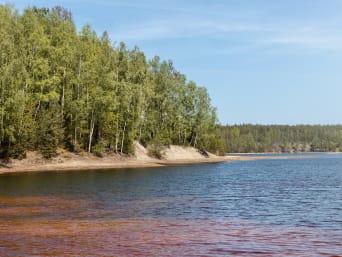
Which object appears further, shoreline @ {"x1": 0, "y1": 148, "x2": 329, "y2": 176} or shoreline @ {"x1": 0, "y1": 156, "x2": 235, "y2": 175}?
shoreline @ {"x1": 0, "y1": 148, "x2": 329, "y2": 176}

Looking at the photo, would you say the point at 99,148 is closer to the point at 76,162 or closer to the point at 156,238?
the point at 76,162

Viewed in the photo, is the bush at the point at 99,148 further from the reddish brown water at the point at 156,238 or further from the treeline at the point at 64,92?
the reddish brown water at the point at 156,238

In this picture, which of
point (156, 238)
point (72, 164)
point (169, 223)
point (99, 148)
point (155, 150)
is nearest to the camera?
point (156, 238)

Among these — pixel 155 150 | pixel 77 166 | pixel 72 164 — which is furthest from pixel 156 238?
pixel 155 150

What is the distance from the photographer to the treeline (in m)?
72.3

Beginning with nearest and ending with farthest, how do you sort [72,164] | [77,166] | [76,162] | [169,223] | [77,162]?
[169,223] → [77,166] → [72,164] → [76,162] → [77,162]

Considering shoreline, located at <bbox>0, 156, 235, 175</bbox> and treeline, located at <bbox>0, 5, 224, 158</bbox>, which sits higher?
treeline, located at <bbox>0, 5, 224, 158</bbox>

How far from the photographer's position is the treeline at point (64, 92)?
72312 mm

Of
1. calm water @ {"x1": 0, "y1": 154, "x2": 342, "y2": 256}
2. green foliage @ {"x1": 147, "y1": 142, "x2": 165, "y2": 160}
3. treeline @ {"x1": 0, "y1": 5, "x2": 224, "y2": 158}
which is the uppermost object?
treeline @ {"x1": 0, "y1": 5, "x2": 224, "y2": 158}

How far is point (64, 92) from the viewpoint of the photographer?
87000mm

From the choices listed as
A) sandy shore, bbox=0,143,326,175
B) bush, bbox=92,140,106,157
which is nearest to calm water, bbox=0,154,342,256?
sandy shore, bbox=0,143,326,175

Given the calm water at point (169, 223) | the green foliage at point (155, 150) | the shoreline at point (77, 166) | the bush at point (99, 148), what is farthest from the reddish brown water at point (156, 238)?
the green foliage at point (155, 150)

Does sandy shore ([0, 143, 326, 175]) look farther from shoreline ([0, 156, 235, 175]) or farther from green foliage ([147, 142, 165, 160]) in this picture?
green foliage ([147, 142, 165, 160])

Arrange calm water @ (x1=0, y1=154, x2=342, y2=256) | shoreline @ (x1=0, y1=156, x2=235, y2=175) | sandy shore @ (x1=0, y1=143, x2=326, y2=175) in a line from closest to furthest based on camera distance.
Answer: calm water @ (x1=0, y1=154, x2=342, y2=256), shoreline @ (x1=0, y1=156, x2=235, y2=175), sandy shore @ (x1=0, y1=143, x2=326, y2=175)
